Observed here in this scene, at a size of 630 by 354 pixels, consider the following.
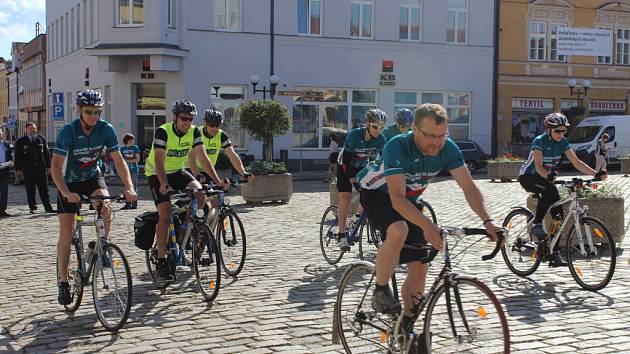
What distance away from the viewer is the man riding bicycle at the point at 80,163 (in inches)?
259

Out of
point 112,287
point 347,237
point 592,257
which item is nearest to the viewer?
point 112,287

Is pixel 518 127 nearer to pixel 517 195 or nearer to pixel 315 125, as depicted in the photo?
pixel 315 125

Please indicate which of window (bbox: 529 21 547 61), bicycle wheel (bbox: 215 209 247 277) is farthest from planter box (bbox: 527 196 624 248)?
window (bbox: 529 21 547 61)

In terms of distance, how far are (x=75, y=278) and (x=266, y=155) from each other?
2194cm

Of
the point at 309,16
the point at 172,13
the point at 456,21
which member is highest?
the point at 456,21

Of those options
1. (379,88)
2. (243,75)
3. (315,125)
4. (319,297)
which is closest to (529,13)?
(379,88)

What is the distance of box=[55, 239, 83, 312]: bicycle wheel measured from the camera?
6.88 m

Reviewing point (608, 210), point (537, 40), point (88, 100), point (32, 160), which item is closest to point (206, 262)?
point (88, 100)

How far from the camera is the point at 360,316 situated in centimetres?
527

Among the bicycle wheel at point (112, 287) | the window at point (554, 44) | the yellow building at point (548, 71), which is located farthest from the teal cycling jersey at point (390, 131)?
the window at point (554, 44)

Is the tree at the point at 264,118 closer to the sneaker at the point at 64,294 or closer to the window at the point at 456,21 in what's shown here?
the window at the point at 456,21

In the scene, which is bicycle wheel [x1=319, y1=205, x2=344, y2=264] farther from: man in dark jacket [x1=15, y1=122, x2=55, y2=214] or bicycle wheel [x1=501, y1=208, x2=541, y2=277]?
man in dark jacket [x1=15, y1=122, x2=55, y2=214]

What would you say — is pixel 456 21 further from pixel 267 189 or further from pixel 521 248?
pixel 521 248

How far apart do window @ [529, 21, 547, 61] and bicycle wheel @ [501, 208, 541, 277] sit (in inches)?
1183
